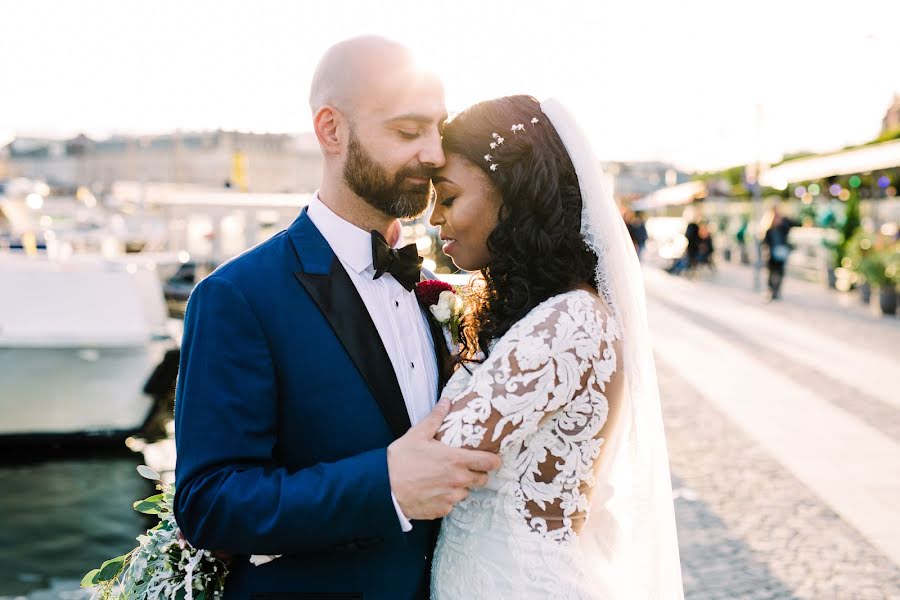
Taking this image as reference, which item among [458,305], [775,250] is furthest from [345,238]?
[775,250]

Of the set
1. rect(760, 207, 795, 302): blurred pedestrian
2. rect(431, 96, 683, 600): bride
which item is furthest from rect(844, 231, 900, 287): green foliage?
rect(431, 96, 683, 600): bride

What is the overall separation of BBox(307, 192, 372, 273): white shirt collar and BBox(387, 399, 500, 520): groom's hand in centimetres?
48

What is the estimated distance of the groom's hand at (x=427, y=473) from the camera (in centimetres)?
155

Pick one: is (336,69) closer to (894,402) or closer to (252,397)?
(252,397)

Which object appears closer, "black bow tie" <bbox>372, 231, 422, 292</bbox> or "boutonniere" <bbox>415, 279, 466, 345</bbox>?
"black bow tie" <bbox>372, 231, 422, 292</bbox>

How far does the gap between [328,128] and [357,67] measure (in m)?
0.15

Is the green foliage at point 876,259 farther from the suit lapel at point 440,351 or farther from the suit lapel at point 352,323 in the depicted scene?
the suit lapel at point 352,323

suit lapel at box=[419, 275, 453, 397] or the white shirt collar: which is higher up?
the white shirt collar

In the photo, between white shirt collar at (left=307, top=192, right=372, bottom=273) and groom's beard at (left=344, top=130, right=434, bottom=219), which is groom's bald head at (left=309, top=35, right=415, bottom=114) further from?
white shirt collar at (left=307, top=192, right=372, bottom=273)

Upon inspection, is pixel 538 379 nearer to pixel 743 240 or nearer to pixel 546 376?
pixel 546 376

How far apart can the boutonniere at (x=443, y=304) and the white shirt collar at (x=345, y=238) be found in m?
0.22

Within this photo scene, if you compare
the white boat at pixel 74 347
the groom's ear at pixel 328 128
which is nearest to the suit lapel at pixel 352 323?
the groom's ear at pixel 328 128

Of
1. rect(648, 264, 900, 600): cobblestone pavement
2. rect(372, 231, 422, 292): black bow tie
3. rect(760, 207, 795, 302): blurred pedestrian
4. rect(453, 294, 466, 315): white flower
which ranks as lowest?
rect(760, 207, 795, 302): blurred pedestrian

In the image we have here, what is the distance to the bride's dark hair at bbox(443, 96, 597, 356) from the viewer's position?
1941 mm
